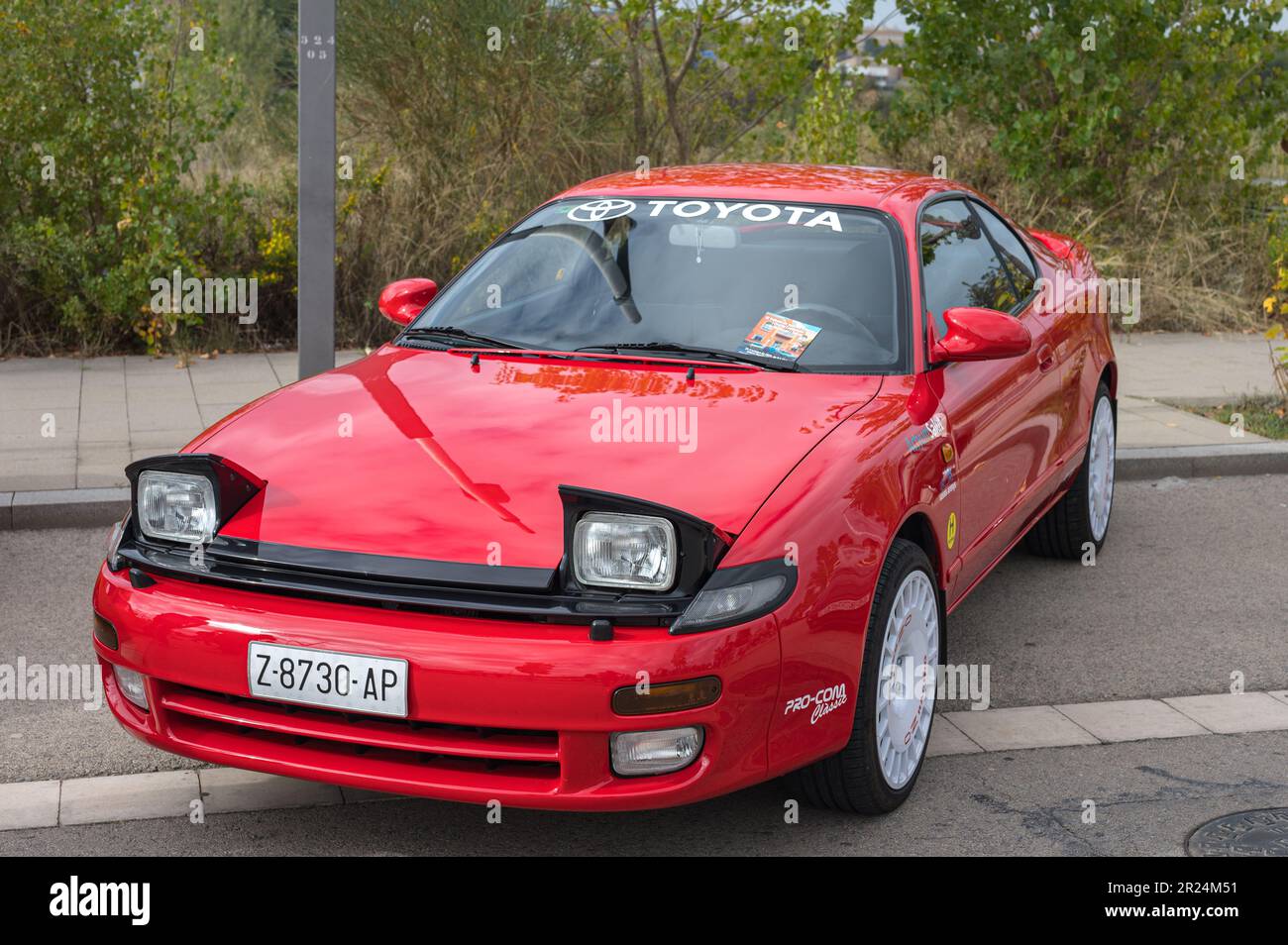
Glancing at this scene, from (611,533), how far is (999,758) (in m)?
1.72

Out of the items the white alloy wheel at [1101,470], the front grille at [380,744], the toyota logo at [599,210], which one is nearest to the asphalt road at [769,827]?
the front grille at [380,744]

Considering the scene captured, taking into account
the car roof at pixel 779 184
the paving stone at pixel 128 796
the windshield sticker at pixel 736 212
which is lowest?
the paving stone at pixel 128 796

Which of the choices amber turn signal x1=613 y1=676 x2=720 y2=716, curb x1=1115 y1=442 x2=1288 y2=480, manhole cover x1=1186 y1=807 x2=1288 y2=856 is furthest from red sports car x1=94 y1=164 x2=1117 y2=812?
curb x1=1115 y1=442 x2=1288 y2=480

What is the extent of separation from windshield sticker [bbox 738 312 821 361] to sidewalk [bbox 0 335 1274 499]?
378 cm

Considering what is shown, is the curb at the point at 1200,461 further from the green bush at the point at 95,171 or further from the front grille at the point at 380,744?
the green bush at the point at 95,171

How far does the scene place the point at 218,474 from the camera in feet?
12.1

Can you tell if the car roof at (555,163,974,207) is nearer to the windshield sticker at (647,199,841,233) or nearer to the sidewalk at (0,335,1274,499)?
the windshield sticker at (647,199,841,233)

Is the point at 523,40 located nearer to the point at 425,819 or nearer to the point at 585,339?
the point at 585,339

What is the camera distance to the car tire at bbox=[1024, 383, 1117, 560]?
6289mm

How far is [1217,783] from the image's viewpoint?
4289mm

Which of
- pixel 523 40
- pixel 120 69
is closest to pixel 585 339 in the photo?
pixel 120 69

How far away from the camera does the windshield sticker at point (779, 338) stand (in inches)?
175

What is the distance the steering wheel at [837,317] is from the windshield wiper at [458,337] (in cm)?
80

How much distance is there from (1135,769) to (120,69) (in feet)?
27.2
